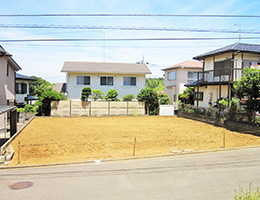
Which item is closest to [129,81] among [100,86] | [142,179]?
[100,86]

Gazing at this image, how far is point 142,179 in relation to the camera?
21.9 feet

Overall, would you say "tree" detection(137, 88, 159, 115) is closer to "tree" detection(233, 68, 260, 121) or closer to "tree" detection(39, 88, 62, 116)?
"tree" detection(39, 88, 62, 116)

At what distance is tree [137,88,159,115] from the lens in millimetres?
23656

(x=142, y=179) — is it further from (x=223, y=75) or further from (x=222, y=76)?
(x=222, y=76)

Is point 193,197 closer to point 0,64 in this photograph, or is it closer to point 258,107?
point 258,107

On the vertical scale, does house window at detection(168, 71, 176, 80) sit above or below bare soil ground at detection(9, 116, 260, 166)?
above

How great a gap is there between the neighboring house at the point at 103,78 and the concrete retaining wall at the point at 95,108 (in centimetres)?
423

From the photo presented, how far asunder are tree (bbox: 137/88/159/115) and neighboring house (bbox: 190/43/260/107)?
483cm

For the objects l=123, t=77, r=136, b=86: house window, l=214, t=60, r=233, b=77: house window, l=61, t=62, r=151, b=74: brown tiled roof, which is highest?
l=61, t=62, r=151, b=74: brown tiled roof

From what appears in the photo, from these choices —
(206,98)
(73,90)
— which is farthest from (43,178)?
(73,90)

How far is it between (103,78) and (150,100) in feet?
22.9

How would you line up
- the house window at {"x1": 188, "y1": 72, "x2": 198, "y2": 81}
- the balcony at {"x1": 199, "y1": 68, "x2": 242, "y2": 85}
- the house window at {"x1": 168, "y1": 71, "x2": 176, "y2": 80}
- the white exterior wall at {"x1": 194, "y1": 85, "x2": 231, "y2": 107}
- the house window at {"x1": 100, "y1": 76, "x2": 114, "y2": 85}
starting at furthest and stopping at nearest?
the house window at {"x1": 168, "y1": 71, "x2": 176, "y2": 80}, the house window at {"x1": 188, "y1": 72, "x2": 198, "y2": 81}, the house window at {"x1": 100, "y1": 76, "x2": 114, "y2": 85}, the white exterior wall at {"x1": 194, "y1": 85, "x2": 231, "y2": 107}, the balcony at {"x1": 199, "y1": 68, "x2": 242, "y2": 85}

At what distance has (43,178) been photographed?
677 cm

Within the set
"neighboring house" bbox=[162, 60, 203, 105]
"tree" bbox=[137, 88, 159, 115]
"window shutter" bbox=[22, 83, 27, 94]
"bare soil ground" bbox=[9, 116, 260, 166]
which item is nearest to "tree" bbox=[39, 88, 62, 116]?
"bare soil ground" bbox=[9, 116, 260, 166]
